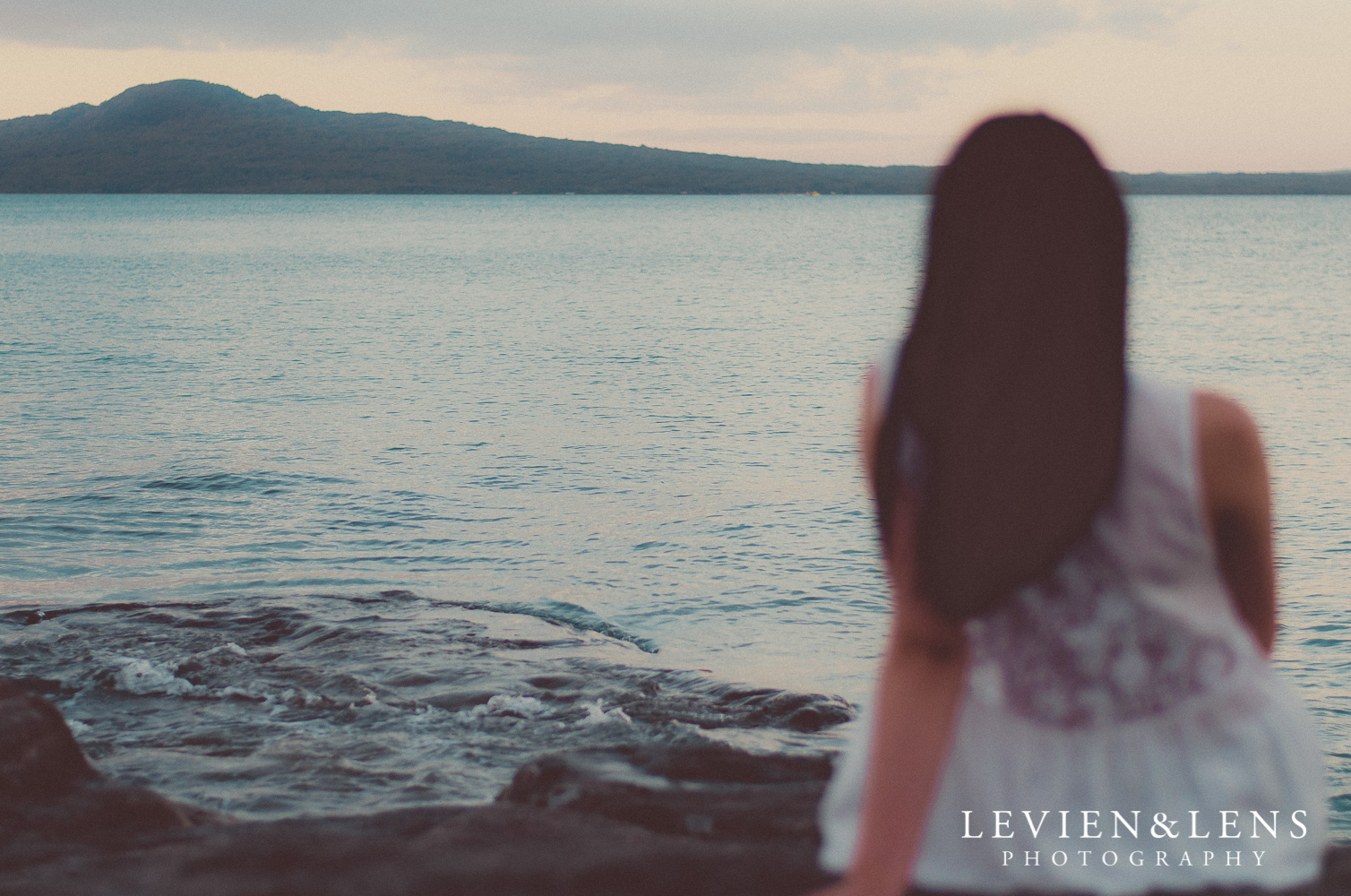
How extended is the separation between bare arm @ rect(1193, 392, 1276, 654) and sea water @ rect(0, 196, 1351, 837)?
2.15 ft

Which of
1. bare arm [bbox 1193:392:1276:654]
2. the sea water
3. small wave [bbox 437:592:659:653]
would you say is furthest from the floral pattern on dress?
small wave [bbox 437:592:659:653]

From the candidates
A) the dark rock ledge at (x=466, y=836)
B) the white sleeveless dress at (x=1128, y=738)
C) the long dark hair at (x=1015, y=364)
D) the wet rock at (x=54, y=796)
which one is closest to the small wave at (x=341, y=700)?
the dark rock ledge at (x=466, y=836)

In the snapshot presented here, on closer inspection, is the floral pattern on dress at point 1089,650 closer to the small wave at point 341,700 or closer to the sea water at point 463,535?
the sea water at point 463,535

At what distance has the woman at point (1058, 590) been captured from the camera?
188 centimetres

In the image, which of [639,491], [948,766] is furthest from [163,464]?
[948,766]

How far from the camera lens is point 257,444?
20.9 meters

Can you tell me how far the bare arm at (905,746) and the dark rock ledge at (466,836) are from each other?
2.32 ft

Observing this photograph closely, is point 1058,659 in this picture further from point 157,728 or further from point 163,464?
point 163,464

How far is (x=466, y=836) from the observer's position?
3510mm

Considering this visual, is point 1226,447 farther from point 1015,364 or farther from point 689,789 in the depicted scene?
point 689,789

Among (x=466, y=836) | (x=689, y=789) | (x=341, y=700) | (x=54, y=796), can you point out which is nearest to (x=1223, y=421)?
(x=466, y=836)

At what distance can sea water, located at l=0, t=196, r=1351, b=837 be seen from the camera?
26.8 ft

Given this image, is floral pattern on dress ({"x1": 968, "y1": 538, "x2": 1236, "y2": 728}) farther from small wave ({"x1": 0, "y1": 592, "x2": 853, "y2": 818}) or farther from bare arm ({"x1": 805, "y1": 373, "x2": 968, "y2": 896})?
small wave ({"x1": 0, "y1": 592, "x2": 853, "y2": 818})

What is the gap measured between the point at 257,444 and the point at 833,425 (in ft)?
37.5
